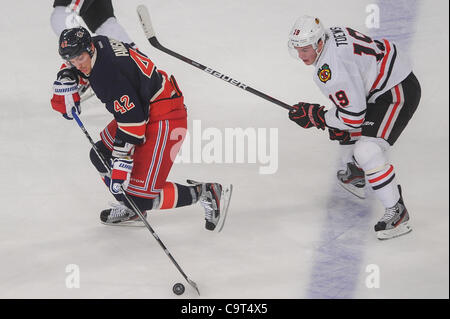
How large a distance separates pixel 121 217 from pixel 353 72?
136 cm

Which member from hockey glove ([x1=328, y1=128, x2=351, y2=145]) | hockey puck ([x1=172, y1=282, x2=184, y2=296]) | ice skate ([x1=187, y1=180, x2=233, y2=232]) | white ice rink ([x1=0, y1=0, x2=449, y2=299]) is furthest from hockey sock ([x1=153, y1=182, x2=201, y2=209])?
hockey glove ([x1=328, y1=128, x2=351, y2=145])

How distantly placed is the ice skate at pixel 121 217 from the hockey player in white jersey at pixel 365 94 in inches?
37.6

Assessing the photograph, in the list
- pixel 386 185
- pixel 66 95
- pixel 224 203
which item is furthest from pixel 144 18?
pixel 386 185

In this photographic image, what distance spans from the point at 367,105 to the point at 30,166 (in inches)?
76.9

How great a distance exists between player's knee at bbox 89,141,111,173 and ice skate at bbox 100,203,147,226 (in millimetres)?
219

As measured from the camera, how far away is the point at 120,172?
3.33 metres

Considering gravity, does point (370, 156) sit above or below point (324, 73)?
below

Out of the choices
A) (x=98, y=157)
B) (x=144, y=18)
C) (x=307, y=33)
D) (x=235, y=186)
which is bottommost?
(x=235, y=186)

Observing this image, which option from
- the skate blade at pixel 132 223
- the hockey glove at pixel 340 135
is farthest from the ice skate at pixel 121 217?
the hockey glove at pixel 340 135

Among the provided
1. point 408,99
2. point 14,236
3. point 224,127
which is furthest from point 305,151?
point 14,236

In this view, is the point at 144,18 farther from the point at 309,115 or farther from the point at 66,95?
the point at 309,115

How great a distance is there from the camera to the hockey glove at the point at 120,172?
131 inches

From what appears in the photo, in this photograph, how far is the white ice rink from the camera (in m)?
3.35
